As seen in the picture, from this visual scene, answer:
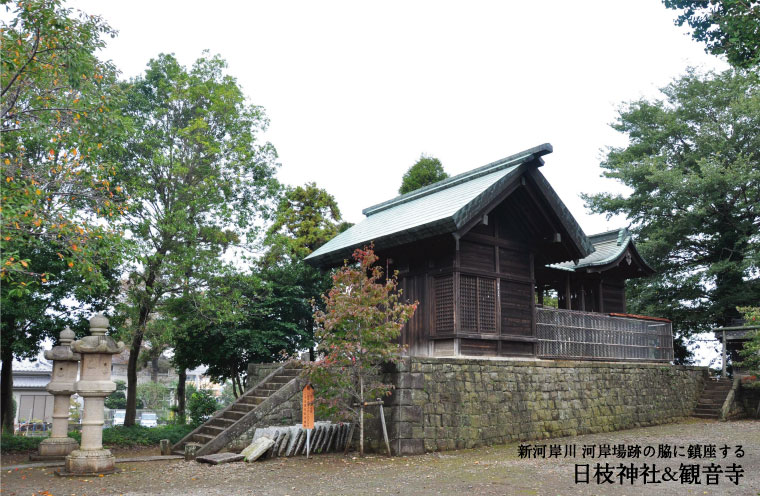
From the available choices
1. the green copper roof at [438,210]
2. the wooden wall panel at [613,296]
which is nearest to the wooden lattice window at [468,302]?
the green copper roof at [438,210]

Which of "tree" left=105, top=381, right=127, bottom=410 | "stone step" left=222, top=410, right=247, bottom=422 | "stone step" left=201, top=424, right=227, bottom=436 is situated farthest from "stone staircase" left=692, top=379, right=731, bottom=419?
"tree" left=105, top=381, right=127, bottom=410

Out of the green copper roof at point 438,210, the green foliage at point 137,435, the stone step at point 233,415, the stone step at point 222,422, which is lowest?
the green foliage at point 137,435

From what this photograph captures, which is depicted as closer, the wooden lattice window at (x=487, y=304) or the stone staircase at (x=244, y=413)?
the stone staircase at (x=244, y=413)

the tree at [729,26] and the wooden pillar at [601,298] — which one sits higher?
the tree at [729,26]

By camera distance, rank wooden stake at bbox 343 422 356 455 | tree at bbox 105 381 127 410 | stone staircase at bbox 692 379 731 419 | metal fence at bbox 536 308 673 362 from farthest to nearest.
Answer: tree at bbox 105 381 127 410, stone staircase at bbox 692 379 731 419, metal fence at bbox 536 308 673 362, wooden stake at bbox 343 422 356 455

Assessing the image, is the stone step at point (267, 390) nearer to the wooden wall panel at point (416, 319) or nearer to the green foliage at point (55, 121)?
the wooden wall panel at point (416, 319)

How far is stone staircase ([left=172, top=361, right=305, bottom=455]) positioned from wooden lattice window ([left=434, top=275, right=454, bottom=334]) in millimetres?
3749

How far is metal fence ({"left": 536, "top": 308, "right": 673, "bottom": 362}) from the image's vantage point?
16.9 metres

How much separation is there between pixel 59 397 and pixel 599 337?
15.1 metres

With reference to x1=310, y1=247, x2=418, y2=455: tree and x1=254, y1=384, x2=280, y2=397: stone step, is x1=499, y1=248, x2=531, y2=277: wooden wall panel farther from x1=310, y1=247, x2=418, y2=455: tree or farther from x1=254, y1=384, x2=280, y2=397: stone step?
x1=254, y1=384, x2=280, y2=397: stone step

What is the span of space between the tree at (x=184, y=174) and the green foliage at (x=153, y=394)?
28.1 meters

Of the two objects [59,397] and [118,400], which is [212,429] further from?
[118,400]

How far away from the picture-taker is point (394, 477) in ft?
32.8

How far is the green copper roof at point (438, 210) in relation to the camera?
1395cm
